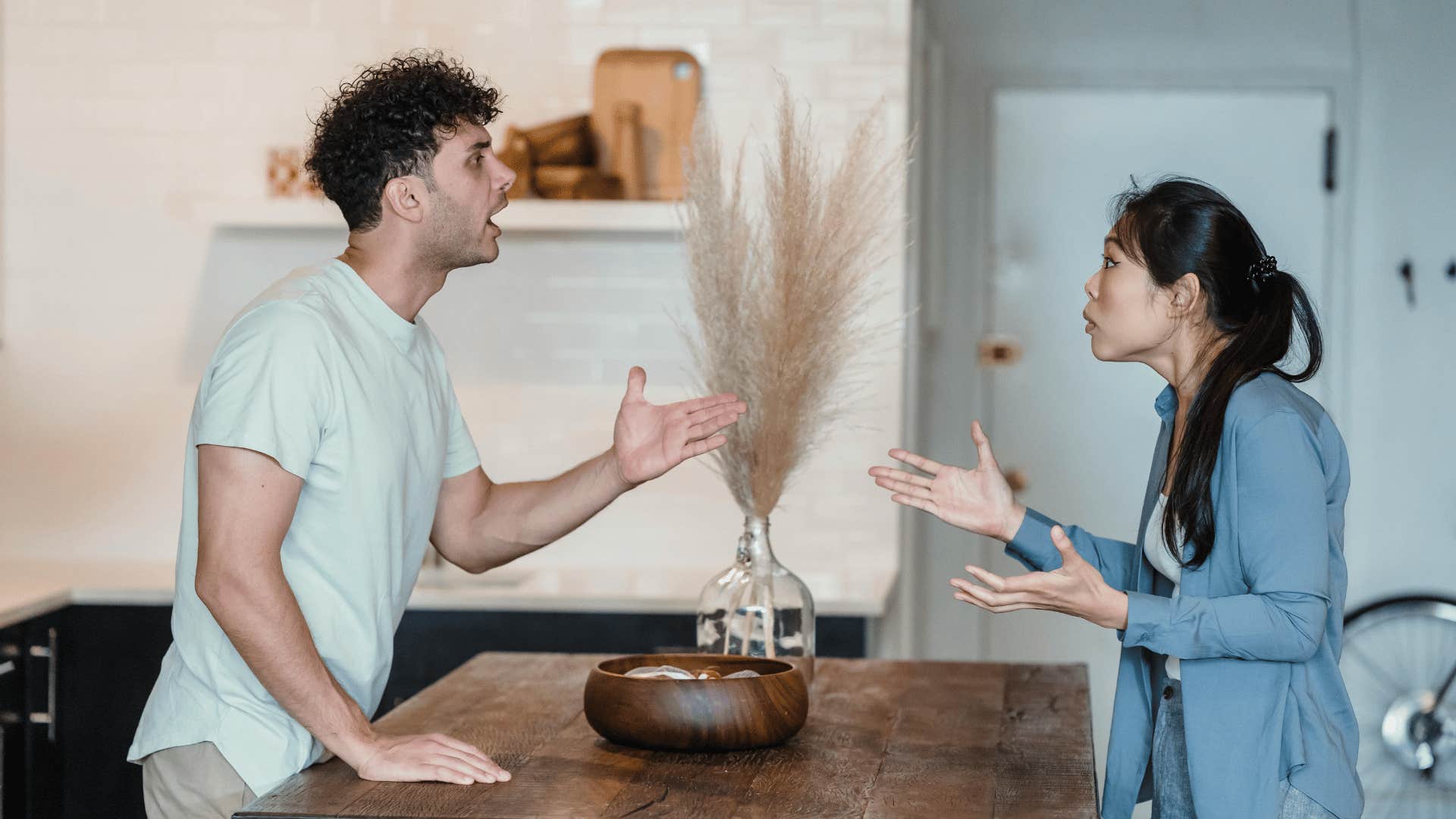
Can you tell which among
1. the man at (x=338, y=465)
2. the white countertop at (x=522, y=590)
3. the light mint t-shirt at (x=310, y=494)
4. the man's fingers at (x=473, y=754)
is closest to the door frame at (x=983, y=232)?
the white countertop at (x=522, y=590)

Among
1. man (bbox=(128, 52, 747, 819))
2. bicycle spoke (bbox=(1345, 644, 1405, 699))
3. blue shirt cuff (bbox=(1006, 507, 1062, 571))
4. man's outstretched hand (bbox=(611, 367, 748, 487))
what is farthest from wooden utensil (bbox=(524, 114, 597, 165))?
bicycle spoke (bbox=(1345, 644, 1405, 699))

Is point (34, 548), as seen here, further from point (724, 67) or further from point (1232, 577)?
point (1232, 577)

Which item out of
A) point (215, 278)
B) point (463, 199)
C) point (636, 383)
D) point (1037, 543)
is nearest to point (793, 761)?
point (1037, 543)

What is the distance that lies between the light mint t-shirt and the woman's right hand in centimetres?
65

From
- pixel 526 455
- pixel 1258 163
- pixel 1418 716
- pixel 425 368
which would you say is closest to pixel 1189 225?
pixel 425 368

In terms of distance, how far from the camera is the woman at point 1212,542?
1770mm

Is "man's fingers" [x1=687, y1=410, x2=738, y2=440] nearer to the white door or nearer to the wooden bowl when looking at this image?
the wooden bowl

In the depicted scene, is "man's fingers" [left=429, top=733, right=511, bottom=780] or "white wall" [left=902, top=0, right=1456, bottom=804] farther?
"white wall" [left=902, top=0, right=1456, bottom=804]

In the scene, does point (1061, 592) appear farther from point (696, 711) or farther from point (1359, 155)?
point (1359, 155)

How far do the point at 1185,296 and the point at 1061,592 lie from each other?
46 cm

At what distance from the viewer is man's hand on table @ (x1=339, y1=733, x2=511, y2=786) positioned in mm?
1702

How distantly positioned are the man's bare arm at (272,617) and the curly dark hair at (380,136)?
434mm

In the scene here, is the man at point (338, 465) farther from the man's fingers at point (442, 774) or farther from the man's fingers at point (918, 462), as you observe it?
the man's fingers at point (918, 462)

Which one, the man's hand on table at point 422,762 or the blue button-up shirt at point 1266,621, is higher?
the blue button-up shirt at point 1266,621
